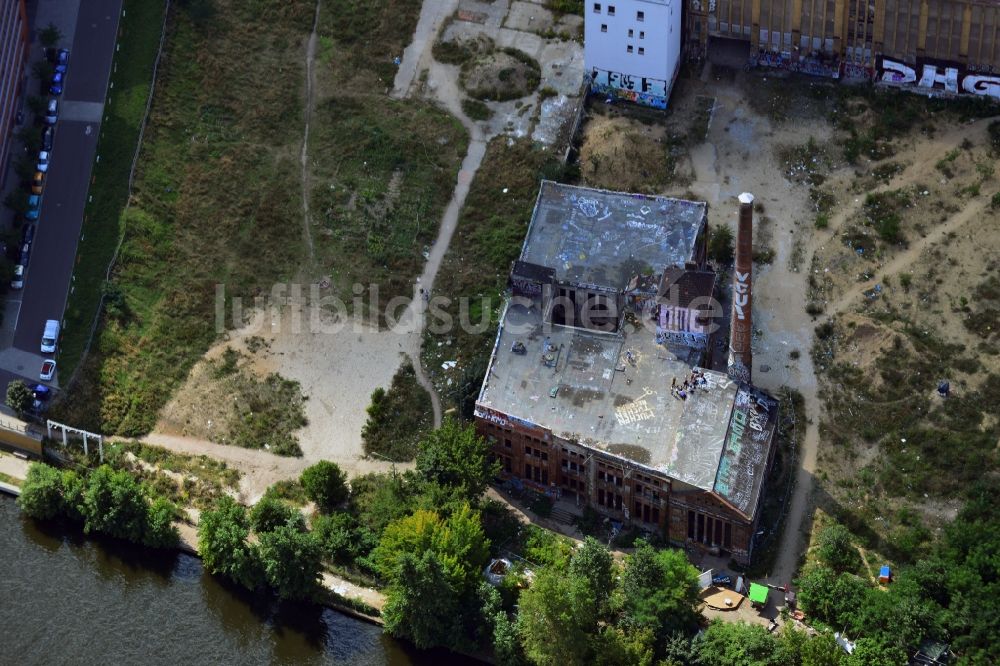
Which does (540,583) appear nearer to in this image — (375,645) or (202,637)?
(375,645)

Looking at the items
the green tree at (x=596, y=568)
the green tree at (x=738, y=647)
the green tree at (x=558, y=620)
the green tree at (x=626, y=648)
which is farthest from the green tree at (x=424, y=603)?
the green tree at (x=738, y=647)

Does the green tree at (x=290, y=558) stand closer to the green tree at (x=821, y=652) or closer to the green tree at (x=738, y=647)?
the green tree at (x=738, y=647)

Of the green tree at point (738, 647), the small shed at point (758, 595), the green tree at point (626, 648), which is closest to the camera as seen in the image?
the green tree at point (738, 647)

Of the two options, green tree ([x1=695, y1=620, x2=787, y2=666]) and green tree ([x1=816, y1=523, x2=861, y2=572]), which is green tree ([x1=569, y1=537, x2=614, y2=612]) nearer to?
green tree ([x1=695, y1=620, x2=787, y2=666])

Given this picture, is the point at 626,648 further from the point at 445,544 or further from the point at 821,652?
the point at 445,544

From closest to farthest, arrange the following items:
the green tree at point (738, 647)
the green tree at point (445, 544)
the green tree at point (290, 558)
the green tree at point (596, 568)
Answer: the green tree at point (738, 647) < the green tree at point (596, 568) < the green tree at point (445, 544) < the green tree at point (290, 558)
